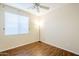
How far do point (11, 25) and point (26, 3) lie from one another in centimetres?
45

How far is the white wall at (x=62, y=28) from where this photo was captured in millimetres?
1399

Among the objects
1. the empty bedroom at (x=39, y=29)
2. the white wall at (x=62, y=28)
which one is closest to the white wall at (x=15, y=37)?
the empty bedroom at (x=39, y=29)

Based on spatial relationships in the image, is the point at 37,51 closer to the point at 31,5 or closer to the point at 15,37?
the point at 15,37

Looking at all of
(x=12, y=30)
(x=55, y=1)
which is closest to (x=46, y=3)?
(x=55, y=1)

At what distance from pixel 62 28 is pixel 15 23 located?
0.85 metres

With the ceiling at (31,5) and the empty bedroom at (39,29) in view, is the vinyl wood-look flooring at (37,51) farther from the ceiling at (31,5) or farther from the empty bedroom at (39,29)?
the ceiling at (31,5)

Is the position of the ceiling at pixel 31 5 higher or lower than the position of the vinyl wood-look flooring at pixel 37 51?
higher

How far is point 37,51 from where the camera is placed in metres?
1.36

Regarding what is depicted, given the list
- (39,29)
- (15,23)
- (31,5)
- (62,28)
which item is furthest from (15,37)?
(62,28)

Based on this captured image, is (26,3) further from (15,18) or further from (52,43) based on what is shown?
(52,43)

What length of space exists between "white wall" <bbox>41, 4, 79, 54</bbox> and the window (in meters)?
0.36

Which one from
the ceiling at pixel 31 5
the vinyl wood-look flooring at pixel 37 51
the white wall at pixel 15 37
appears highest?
the ceiling at pixel 31 5

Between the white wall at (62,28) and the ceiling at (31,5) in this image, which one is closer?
the ceiling at (31,5)

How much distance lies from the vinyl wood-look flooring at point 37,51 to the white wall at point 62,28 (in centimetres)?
9
